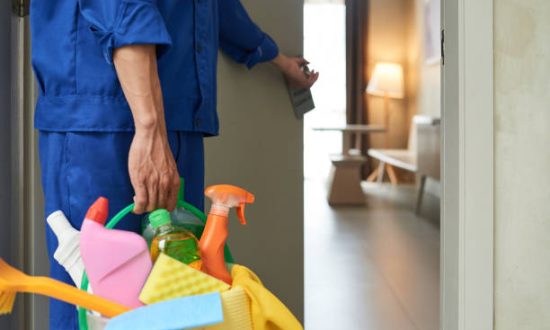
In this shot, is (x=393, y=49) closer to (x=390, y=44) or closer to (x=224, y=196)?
(x=390, y=44)

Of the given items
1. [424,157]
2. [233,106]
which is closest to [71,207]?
[233,106]

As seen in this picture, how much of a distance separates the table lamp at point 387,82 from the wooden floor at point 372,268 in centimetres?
326

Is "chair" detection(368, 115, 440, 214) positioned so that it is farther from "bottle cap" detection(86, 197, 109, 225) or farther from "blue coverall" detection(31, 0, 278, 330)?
"bottle cap" detection(86, 197, 109, 225)

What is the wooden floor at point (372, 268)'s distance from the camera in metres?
2.93

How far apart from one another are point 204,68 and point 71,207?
1.18 feet

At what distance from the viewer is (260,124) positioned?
6.86ft

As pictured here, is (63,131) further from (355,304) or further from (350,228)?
(350,228)

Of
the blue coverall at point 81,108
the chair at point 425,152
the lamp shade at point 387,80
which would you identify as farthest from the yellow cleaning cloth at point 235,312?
the lamp shade at point 387,80

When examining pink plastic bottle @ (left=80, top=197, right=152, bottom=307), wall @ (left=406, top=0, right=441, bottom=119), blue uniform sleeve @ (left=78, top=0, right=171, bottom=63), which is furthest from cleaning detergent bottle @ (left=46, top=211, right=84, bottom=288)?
→ wall @ (left=406, top=0, right=441, bottom=119)

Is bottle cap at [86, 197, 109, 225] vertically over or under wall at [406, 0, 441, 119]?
under

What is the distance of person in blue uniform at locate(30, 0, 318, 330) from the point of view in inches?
43.1
